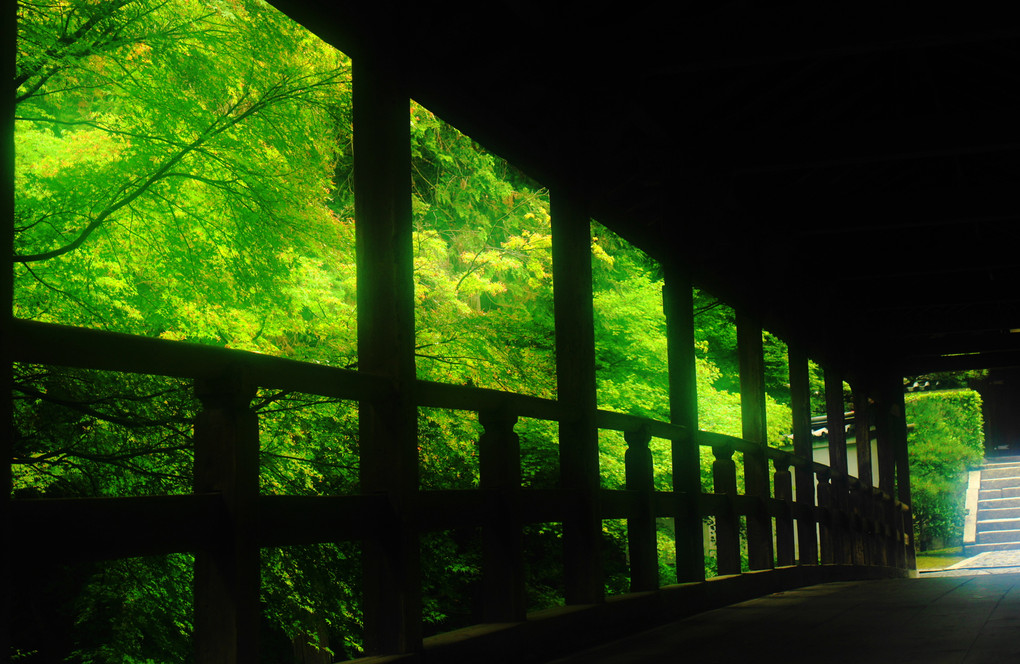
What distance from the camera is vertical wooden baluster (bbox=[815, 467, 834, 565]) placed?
1191 centimetres

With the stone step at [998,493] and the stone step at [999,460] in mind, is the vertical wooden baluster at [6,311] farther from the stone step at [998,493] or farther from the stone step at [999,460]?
the stone step at [999,460]

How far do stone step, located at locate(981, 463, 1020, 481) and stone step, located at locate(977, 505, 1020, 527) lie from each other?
442 cm

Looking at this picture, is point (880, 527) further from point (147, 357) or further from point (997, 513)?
point (147, 357)

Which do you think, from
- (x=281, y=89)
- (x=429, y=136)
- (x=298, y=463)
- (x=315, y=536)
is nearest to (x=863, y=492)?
(x=429, y=136)

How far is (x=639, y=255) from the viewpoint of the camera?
19.4 meters

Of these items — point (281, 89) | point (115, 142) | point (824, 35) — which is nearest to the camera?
point (824, 35)

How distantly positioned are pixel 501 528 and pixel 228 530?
5.79 ft

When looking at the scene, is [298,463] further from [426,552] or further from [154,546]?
[154,546]

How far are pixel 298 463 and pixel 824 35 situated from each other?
5.42m

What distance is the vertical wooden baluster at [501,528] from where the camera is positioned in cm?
452

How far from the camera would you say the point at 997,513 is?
26.9 m

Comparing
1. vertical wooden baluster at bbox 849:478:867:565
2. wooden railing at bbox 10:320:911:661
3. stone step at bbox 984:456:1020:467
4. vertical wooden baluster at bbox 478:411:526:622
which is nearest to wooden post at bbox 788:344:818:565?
vertical wooden baluster at bbox 849:478:867:565

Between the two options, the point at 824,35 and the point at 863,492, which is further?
the point at 863,492

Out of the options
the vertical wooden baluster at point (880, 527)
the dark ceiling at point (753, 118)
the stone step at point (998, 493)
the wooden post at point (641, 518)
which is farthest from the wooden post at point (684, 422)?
the stone step at point (998, 493)
